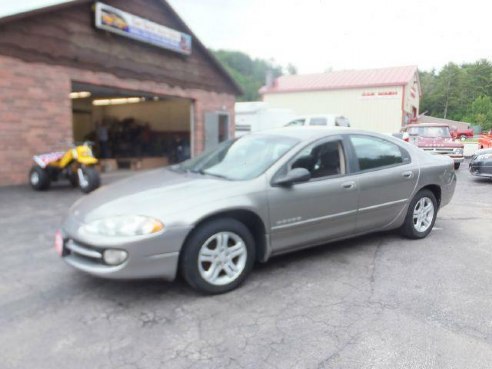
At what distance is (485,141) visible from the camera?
11.1 meters

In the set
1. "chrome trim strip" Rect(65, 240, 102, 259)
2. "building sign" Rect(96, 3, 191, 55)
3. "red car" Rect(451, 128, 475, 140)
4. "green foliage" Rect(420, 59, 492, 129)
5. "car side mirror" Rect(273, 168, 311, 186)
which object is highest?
"building sign" Rect(96, 3, 191, 55)

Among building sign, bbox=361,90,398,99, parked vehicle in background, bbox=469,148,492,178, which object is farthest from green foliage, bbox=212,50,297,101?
parked vehicle in background, bbox=469,148,492,178

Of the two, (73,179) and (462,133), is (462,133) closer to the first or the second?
(462,133)

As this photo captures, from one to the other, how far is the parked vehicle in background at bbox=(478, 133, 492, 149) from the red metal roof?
11856mm

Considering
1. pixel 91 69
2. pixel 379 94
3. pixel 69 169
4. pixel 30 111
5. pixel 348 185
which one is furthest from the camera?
pixel 379 94

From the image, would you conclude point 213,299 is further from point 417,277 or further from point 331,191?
point 417,277

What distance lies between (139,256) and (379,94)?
25892 mm

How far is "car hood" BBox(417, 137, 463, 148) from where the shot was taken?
1332 cm

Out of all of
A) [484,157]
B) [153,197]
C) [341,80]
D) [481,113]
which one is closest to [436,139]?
[484,157]

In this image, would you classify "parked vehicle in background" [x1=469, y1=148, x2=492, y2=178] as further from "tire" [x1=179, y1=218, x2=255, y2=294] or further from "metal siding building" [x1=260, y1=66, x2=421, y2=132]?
"metal siding building" [x1=260, y1=66, x2=421, y2=132]

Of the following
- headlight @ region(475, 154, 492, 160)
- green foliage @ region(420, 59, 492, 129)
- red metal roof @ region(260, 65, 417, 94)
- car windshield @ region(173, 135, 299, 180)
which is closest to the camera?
car windshield @ region(173, 135, 299, 180)

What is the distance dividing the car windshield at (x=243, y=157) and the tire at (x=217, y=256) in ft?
Result: 1.94

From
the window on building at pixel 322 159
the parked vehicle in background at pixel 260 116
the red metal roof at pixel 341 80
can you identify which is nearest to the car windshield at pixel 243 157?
the window on building at pixel 322 159

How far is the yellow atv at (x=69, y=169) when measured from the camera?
823cm
